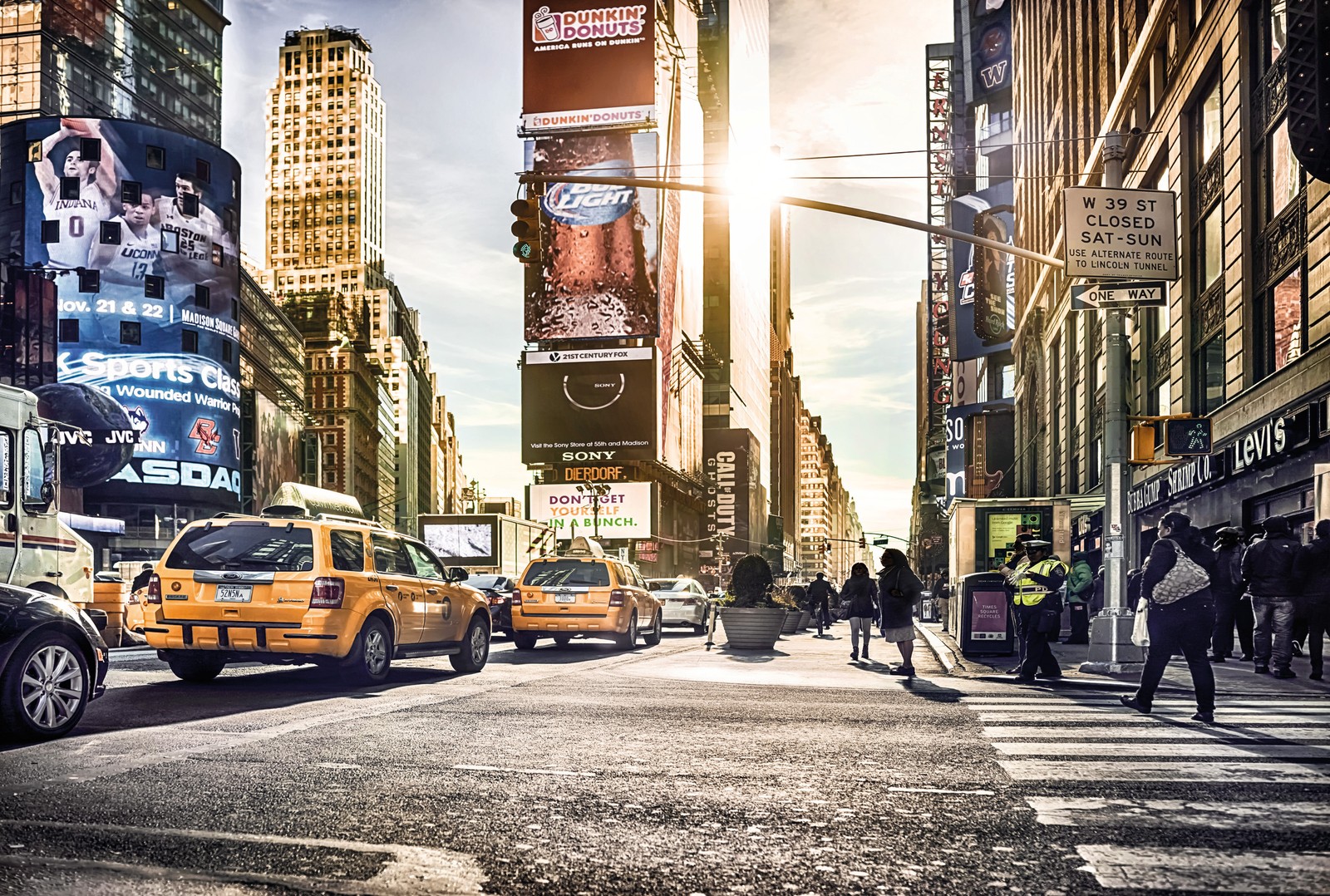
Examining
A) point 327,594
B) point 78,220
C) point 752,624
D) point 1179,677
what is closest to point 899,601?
point 1179,677

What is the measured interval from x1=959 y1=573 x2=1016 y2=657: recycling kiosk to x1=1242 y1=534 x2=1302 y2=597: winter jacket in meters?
4.33

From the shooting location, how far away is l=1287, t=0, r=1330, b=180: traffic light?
55.3 ft

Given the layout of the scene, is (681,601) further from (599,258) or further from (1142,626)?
(599,258)

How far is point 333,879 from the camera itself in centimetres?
473

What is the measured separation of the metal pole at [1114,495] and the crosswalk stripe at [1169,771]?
7891mm

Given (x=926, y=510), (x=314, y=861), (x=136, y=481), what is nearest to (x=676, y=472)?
(x=926, y=510)

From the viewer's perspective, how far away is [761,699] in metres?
12.3

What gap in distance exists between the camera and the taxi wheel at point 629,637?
21.8 m

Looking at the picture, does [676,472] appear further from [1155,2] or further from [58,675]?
[58,675]

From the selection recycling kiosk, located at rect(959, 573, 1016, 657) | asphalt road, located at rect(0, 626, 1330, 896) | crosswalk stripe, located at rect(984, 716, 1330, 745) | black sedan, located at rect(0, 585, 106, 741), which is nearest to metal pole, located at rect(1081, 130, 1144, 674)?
recycling kiosk, located at rect(959, 573, 1016, 657)

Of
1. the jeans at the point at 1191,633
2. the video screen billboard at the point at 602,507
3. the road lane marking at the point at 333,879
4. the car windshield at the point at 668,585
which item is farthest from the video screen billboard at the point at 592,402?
the road lane marking at the point at 333,879

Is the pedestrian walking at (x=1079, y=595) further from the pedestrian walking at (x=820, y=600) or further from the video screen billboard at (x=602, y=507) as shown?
the video screen billboard at (x=602, y=507)

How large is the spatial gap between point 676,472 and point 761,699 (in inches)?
4596

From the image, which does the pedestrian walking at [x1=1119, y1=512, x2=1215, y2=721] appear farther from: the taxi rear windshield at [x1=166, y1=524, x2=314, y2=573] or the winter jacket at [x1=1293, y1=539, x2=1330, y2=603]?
the taxi rear windshield at [x1=166, y1=524, x2=314, y2=573]
